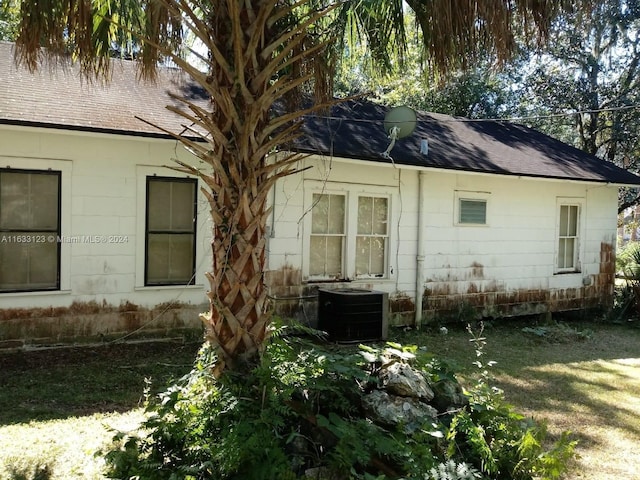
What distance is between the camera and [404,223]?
→ 10.0 m

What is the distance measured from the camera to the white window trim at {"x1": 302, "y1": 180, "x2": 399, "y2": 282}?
9086 millimetres

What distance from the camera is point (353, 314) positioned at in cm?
858

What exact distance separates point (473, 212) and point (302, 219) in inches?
148

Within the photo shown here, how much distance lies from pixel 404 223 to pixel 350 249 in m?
1.18

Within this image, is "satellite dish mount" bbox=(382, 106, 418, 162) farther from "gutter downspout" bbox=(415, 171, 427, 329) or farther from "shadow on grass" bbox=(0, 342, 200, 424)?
"shadow on grass" bbox=(0, 342, 200, 424)

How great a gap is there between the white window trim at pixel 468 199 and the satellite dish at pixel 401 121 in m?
1.70

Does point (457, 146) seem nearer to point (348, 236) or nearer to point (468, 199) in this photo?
point (468, 199)

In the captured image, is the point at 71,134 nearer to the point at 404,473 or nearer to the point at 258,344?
the point at 258,344

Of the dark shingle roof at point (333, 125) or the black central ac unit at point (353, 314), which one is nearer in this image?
the dark shingle roof at point (333, 125)

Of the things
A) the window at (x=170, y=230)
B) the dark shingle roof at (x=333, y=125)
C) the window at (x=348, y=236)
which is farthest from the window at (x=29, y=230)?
the window at (x=348, y=236)

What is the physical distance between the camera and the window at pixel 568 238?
12.3 metres

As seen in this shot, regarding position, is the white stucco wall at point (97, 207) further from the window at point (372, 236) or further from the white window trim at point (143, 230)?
the window at point (372, 236)

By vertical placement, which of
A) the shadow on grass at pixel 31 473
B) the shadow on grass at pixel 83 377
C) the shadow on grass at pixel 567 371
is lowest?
the shadow on grass at pixel 567 371

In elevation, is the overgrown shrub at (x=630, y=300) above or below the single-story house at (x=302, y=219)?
below
